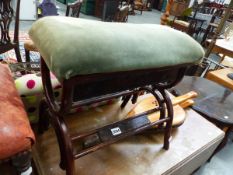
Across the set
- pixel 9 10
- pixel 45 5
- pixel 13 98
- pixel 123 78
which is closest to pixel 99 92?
pixel 123 78

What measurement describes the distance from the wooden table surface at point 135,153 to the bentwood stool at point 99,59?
122mm

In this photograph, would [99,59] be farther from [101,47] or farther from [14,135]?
[14,135]

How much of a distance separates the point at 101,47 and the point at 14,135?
40cm

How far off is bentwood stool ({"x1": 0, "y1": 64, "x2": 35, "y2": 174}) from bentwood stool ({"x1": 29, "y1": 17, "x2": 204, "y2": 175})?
117 millimetres

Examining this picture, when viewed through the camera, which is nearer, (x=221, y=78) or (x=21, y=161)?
(x=21, y=161)

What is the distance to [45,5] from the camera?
2.68 m

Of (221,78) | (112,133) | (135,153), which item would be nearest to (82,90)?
(112,133)

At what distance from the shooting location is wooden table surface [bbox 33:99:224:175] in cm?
96

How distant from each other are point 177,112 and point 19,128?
3.16 ft

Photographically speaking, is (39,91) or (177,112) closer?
(39,91)

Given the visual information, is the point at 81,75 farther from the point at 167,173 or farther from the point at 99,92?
the point at 167,173

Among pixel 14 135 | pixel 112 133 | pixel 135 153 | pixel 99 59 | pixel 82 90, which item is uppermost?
pixel 99 59

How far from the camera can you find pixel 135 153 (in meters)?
1.08

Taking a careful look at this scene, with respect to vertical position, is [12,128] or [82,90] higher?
[82,90]
